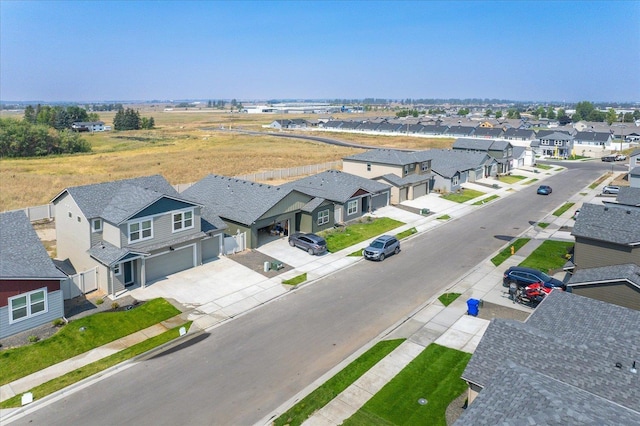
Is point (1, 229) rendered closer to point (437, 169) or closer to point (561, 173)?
point (437, 169)

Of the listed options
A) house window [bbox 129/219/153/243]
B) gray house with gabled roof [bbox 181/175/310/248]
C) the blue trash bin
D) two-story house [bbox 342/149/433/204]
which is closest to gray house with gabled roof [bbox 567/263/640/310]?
the blue trash bin

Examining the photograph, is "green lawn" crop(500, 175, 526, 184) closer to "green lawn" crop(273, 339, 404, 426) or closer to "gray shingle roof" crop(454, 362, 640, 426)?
"green lawn" crop(273, 339, 404, 426)

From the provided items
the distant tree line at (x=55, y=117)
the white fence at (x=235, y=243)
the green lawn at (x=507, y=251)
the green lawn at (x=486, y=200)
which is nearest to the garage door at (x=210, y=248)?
the white fence at (x=235, y=243)

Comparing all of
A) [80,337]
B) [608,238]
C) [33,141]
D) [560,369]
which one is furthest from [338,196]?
[33,141]

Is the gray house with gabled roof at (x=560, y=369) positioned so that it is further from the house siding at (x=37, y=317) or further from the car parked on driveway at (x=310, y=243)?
the house siding at (x=37, y=317)

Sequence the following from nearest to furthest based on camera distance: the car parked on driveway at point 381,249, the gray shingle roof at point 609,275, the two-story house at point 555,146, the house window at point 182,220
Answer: the gray shingle roof at point 609,275, the house window at point 182,220, the car parked on driveway at point 381,249, the two-story house at point 555,146

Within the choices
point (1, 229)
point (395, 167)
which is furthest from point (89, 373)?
point (395, 167)
